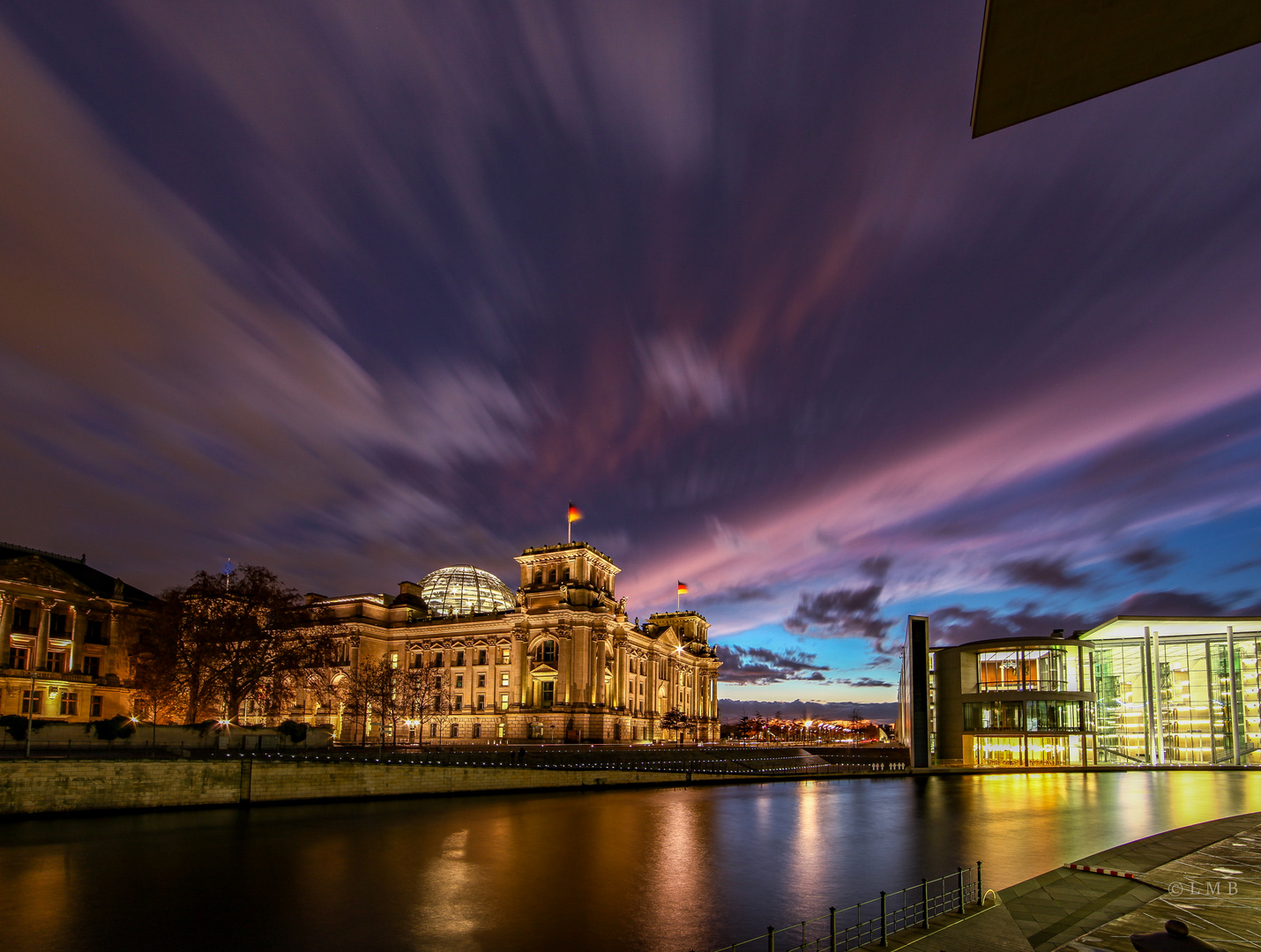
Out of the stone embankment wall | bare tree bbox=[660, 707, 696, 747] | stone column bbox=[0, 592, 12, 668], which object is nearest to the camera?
the stone embankment wall

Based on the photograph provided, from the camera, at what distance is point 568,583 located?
125m

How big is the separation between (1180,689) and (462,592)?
11671 cm

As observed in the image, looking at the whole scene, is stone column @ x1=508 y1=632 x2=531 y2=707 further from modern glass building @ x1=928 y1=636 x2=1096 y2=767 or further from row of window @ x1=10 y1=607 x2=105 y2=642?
modern glass building @ x1=928 y1=636 x2=1096 y2=767

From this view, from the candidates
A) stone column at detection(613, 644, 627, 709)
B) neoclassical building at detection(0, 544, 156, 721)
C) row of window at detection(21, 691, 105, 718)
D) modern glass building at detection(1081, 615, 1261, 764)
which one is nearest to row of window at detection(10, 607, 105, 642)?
neoclassical building at detection(0, 544, 156, 721)

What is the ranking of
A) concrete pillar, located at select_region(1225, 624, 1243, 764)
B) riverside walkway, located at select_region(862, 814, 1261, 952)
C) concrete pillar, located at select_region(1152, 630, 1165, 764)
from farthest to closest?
concrete pillar, located at select_region(1152, 630, 1165, 764), concrete pillar, located at select_region(1225, 624, 1243, 764), riverside walkway, located at select_region(862, 814, 1261, 952)

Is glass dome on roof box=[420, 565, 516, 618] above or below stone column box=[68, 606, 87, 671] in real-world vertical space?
above

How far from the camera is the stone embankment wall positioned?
43281 mm

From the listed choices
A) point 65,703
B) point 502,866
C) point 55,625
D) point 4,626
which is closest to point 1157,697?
point 502,866

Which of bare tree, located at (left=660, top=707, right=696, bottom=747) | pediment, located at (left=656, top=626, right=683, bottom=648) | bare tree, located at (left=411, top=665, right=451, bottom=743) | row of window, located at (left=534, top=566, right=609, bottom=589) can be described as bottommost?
bare tree, located at (left=660, top=707, right=696, bottom=747)

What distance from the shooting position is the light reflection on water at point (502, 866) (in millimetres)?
23625

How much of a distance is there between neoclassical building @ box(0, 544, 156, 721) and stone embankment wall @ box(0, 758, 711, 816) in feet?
151

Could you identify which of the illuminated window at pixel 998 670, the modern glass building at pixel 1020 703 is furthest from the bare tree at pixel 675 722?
the illuminated window at pixel 998 670

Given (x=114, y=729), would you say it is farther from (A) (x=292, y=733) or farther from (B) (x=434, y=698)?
(B) (x=434, y=698)

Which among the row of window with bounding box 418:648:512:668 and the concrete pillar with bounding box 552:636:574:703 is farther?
the row of window with bounding box 418:648:512:668
